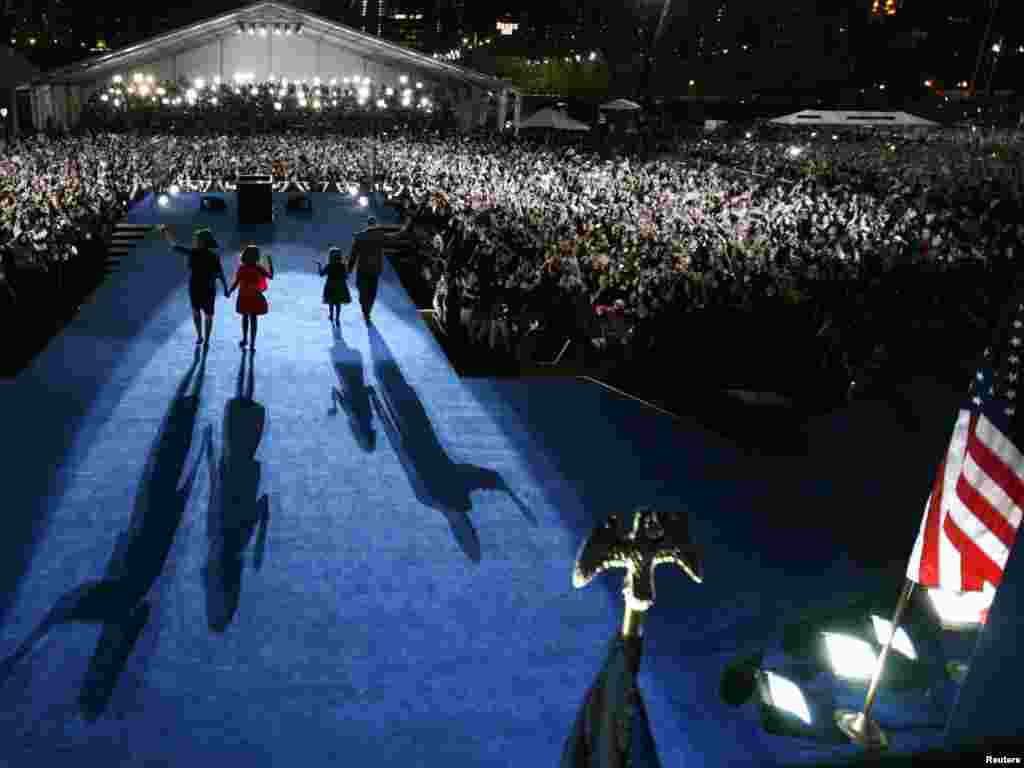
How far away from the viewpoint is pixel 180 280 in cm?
1570

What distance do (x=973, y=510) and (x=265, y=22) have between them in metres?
37.1

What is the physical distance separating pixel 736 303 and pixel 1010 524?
24.6 feet

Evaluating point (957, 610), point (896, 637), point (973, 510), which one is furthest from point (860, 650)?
point (973, 510)

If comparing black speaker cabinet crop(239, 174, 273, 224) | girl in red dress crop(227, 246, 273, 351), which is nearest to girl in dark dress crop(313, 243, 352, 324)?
girl in red dress crop(227, 246, 273, 351)

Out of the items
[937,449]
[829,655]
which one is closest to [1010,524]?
[829,655]

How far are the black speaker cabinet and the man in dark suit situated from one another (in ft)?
30.1

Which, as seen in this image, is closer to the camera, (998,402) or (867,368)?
(998,402)

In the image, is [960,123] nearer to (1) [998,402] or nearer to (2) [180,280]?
(2) [180,280]

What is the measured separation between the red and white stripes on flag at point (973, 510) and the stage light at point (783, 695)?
1.09m

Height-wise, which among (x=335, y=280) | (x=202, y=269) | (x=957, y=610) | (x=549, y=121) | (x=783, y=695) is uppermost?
(x=549, y=121)

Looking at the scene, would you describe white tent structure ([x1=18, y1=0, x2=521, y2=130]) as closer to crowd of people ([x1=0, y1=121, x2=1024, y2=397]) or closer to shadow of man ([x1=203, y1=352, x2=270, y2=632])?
crowd of people ([x1=0, y1=121, x2=1024, y2=397])

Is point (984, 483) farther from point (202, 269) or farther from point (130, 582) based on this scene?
point (202, 269)

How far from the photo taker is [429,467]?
834cm

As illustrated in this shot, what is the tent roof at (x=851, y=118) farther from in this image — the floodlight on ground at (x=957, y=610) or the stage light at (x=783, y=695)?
the stage light at (x=783, y=695)
